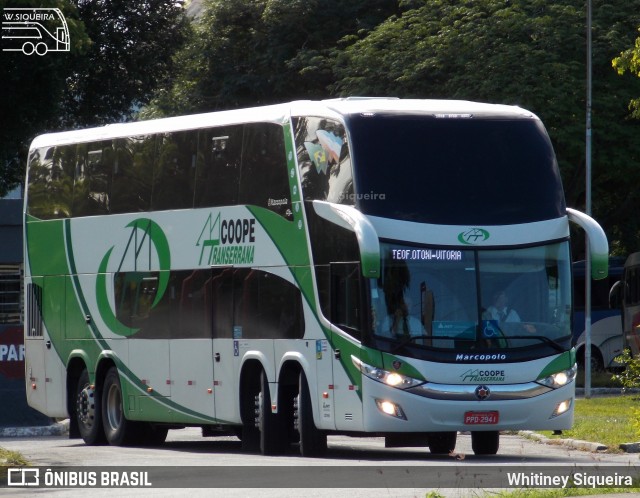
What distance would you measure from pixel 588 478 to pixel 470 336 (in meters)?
3.67

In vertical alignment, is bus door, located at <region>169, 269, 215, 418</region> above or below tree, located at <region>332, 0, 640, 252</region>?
below

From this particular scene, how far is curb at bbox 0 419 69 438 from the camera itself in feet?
84.2

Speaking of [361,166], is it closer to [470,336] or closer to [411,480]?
[470,336]

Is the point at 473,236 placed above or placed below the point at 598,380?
above

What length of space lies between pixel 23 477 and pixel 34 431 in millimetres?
10982

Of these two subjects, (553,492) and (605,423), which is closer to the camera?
(553,492)

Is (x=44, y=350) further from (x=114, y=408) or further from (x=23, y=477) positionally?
(x=23, y=477)

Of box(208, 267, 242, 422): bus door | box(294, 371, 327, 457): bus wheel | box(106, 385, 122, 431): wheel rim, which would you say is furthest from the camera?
box(106, 385, 122, 431): wheel rim

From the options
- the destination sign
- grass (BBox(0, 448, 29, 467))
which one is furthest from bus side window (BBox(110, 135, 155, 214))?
grass (BBox(0, 448, 29, 467))

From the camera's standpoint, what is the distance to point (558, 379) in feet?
57.8

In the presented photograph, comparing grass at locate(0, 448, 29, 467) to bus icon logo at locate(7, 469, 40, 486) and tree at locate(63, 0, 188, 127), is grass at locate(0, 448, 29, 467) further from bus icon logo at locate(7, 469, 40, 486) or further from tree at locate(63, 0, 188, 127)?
tree at locate(63, 0, 188, 127)

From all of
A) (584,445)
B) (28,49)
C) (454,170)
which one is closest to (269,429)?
(454,170)

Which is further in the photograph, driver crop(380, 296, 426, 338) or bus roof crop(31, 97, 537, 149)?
bus roof crop(31, 97, 537, 149)

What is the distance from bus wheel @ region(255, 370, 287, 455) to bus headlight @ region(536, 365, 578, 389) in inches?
133
